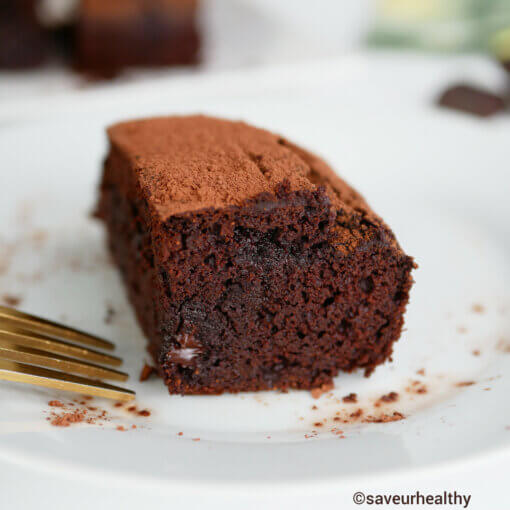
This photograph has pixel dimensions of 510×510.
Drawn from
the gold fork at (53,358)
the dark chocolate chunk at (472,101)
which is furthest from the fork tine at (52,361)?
the dark chocolate chunk at (472,101)

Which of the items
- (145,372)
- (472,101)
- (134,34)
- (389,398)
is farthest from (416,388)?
(134,34)

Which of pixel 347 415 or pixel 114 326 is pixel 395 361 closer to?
pixel 347 415

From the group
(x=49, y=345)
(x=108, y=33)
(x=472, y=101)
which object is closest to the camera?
(x=49, y=345)

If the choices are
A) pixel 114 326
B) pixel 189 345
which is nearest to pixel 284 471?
pixel 189 345

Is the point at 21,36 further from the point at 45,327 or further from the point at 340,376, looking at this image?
the point at 340,376

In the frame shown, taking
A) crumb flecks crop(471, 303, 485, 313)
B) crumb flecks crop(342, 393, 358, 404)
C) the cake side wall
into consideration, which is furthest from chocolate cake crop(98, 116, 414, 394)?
crumb flecks crop(471, 303, 485, 313)

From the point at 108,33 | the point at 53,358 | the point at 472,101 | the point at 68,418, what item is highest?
the point at 108,33

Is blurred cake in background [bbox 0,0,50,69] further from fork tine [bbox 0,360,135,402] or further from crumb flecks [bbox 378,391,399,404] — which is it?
crumb flecks [bbox 378,391,399,404]
